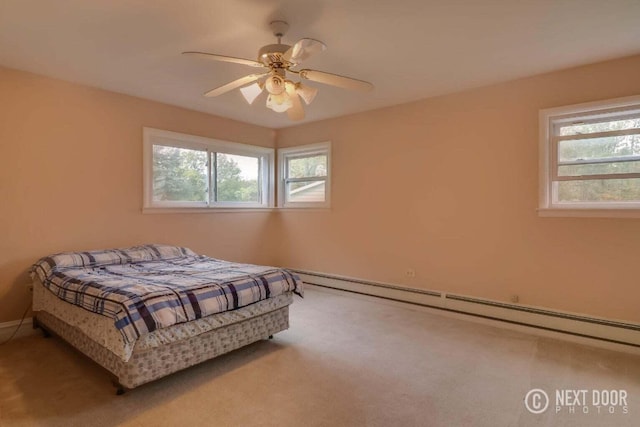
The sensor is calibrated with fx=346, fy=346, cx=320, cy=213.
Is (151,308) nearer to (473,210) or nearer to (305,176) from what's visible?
(473,210)

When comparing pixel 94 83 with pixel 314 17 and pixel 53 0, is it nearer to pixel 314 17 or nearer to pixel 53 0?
pixel 53 0

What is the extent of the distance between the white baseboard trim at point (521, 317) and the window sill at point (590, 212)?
0.89 meters

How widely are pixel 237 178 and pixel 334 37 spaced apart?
2.95m

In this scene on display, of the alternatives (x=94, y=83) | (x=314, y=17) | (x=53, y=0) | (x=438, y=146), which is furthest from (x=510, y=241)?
(x=94, y=83)

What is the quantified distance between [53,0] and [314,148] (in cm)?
337

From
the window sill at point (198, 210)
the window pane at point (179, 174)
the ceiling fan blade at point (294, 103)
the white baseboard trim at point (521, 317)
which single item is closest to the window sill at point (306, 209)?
the window sill at point (198, 210)

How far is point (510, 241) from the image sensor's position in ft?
11.4

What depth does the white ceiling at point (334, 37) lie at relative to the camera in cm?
219

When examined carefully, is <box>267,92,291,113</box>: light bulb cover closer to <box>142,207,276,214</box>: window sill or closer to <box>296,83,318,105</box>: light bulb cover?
<box>296,83,318,105</box>: light bulb cover

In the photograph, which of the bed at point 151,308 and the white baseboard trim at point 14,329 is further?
the white baseboard trim at point 14,329

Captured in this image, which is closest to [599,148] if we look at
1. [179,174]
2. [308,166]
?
[308,166]

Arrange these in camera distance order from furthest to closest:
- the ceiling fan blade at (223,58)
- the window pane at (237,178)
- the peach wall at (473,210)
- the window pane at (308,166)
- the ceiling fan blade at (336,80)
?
the window pane at (308,166) < the window pane at (237,178) < the peach wall at (473,210) < the ceiling fan blade at (336,80) < the ceiling fan blade at (223,58)
